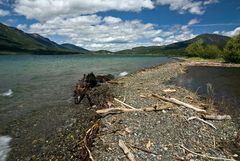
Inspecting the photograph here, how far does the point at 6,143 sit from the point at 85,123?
609cm

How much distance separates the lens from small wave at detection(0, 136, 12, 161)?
1523 centimetres

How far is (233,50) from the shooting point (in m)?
99.1

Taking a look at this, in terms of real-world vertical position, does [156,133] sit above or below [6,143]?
above

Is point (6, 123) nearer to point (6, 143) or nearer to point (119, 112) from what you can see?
point (6, 143)

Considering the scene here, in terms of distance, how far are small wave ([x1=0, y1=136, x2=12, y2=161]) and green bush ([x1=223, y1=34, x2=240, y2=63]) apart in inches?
3855

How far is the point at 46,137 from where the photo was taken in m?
17.8

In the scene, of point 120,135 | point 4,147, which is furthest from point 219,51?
point 4,147

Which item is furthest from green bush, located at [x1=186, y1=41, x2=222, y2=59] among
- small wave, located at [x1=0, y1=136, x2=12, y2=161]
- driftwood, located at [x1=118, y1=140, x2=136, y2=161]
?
small wave, located at [x1=0, y1=136, x2=12, y2=161]

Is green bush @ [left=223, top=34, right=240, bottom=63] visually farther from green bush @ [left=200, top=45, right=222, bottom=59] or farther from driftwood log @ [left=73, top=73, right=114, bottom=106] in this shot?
driftwood log @ [left=73, top=73, right=114, bottom=106]

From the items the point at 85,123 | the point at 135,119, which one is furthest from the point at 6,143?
the point at 135,119

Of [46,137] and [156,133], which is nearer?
[156,133]

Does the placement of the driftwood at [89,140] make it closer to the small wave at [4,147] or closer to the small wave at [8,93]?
the small wave at [4,147]

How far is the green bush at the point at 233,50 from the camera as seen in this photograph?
97838 mm

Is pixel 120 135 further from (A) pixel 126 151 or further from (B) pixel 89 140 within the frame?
(A) pixel 126 151
